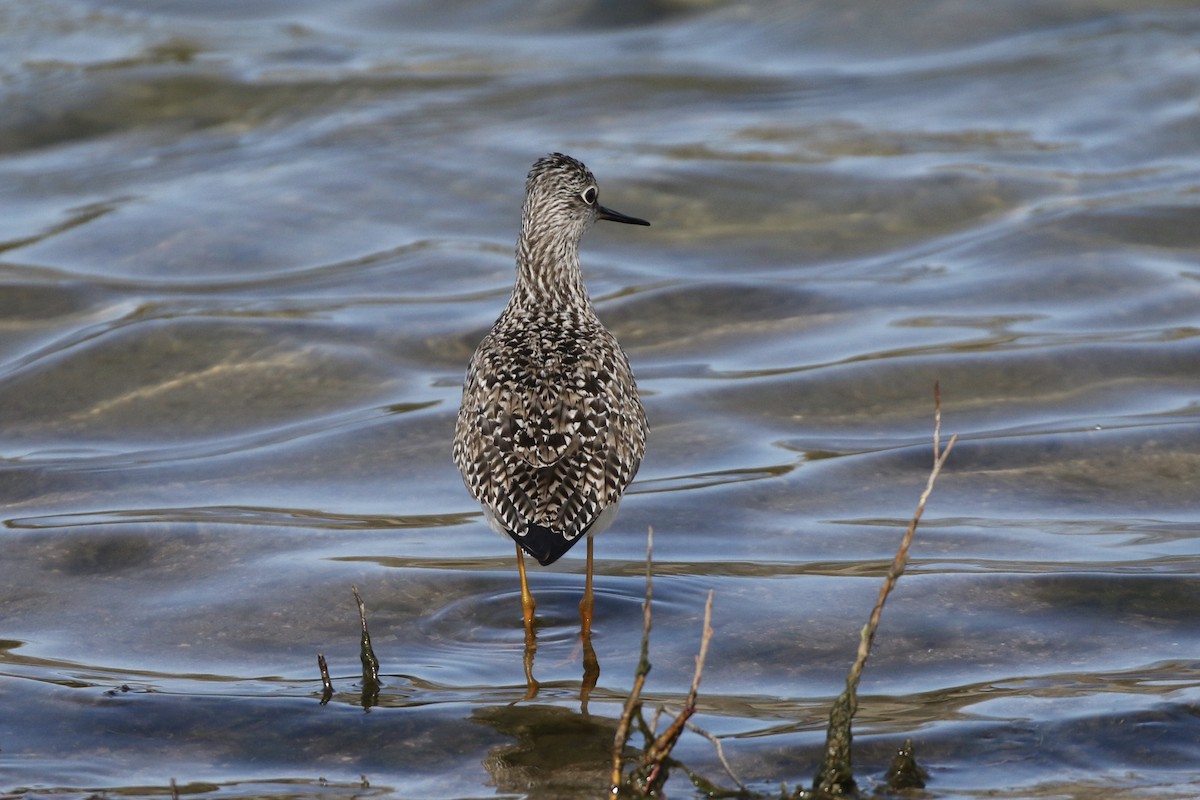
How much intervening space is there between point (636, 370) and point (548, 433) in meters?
3.76

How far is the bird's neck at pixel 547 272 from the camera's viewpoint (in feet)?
25.5

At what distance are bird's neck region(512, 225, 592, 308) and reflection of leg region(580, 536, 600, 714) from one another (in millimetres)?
1476

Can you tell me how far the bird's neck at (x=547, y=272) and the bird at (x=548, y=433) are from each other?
4.3 inches

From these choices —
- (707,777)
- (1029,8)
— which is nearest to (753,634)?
(707,777)

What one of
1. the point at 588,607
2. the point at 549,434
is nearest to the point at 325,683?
the point at 588,607

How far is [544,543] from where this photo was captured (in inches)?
237

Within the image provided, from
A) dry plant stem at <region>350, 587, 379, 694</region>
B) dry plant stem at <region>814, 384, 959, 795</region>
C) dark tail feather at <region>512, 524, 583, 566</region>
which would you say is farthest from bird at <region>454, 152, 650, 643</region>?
dry plant stem at <region>814, 384, 959, 795</region>

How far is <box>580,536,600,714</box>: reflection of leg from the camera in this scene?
240 inches

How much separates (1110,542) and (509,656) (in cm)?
285

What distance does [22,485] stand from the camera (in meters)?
8.55

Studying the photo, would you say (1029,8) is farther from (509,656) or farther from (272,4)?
(509,656)

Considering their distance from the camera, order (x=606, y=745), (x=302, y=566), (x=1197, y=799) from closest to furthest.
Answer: (x=1197, y=799) → (x=606, y=745) → (x=302, y=566)

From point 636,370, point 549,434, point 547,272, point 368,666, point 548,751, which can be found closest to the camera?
point 548,751

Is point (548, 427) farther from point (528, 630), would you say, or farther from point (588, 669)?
point (588, 669)
